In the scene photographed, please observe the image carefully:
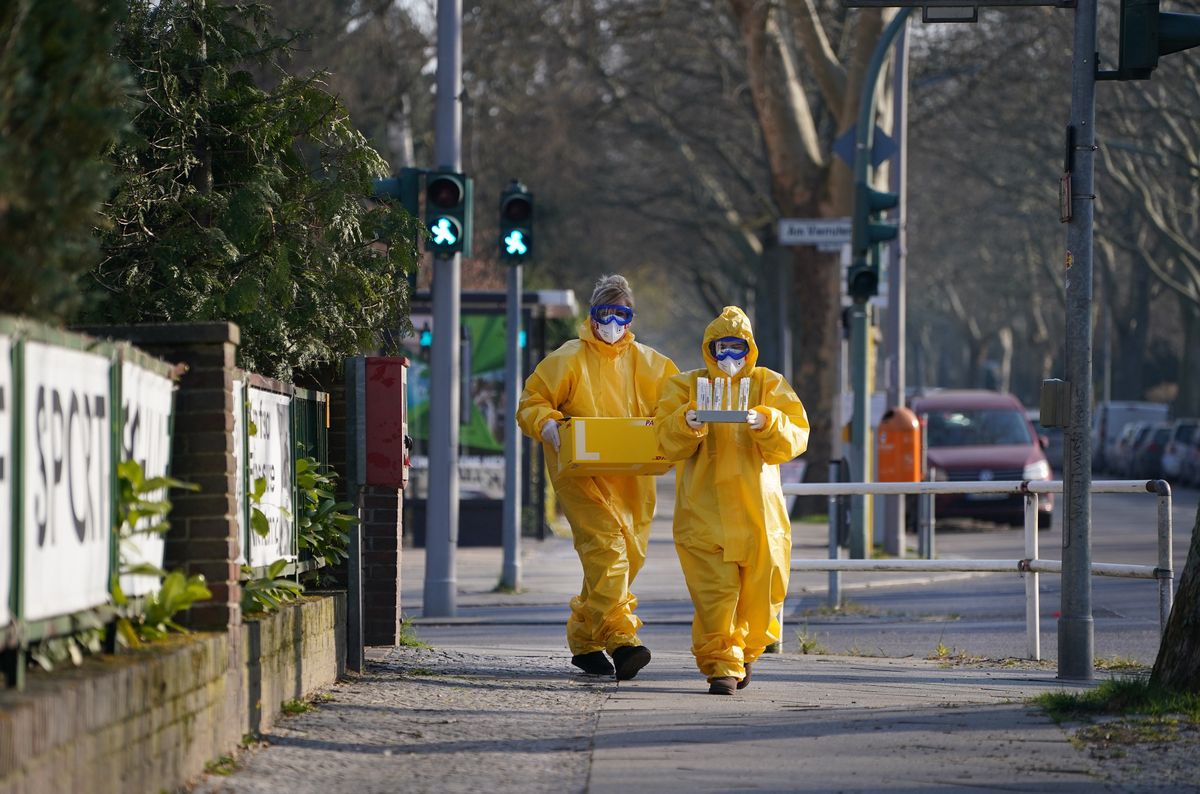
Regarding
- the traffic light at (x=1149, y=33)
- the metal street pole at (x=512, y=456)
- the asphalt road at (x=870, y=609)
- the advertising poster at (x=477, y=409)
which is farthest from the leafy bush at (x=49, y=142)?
the advertising poster at (x=477, y=409)

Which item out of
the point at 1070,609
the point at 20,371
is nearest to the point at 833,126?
the point at 1070,609

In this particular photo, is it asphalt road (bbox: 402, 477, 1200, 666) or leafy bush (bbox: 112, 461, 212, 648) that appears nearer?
leafy bush (bbox: 112, 461, 212, 648)

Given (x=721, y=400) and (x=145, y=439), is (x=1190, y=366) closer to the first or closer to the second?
(x=721, y=400)

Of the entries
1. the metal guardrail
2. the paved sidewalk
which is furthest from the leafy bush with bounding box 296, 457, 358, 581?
the metal guardrail

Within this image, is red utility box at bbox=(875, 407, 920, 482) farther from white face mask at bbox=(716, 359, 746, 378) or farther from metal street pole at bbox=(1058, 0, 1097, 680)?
white face mask at bbox=(716, 359, 746, 378)

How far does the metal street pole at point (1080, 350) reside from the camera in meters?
9.74

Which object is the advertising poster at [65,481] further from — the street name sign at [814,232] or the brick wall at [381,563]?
the street name sign at [814,232]

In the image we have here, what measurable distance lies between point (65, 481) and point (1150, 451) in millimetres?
45194

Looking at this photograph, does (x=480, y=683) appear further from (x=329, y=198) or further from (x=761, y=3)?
(x=761, y=3)

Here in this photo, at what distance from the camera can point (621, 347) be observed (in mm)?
9820

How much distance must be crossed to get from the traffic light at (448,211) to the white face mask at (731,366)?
566 cm

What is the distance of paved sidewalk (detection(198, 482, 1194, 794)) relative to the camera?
21.2 ft

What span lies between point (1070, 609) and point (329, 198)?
13.2 ft

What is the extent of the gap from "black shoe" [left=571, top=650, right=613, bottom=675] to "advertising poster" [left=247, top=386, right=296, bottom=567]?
1.76m
